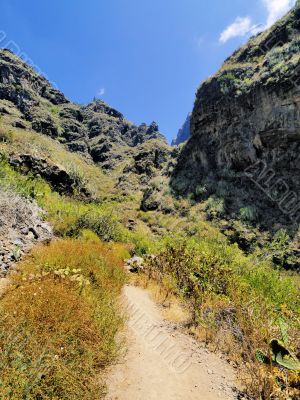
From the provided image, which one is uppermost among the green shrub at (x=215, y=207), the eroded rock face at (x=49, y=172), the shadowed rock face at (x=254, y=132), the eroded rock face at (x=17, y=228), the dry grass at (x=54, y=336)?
the shadowed rock face at (x=254, y=132)

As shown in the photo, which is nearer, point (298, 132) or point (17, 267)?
point (17, 267)

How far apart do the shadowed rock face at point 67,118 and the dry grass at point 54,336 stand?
55.8 metres

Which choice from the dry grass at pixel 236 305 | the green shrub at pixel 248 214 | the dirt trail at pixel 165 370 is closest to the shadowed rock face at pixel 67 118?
the green shrub at pixel 248 214

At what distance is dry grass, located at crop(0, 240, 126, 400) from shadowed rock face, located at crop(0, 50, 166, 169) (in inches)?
2197

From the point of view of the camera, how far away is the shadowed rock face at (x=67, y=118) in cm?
6103

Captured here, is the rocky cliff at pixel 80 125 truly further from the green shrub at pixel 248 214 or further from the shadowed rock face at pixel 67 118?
the green shrub at pixel 248 214

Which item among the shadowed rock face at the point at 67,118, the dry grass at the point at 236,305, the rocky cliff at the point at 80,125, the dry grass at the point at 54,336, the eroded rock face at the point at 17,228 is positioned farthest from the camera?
the shadowed rock face at the point at 67,118

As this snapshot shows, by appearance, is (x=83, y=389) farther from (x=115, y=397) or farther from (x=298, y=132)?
(x=298, y=132)

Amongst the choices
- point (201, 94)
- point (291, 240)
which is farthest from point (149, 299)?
point (201, 94)

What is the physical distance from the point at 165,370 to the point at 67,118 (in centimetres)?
7777

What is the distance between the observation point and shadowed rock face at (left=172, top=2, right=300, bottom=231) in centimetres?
2489

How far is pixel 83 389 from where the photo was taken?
346 centimetres

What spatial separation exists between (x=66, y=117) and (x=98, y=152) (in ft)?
47.3

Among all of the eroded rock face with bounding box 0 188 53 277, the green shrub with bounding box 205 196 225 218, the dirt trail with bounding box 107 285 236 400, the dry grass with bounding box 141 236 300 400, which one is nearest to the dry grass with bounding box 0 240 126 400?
the dirt trail with bounding box 107 285 236 400
